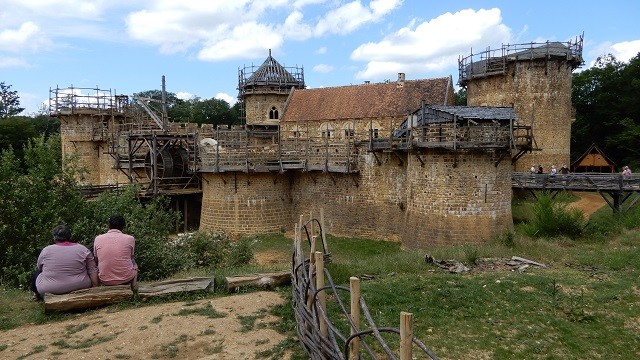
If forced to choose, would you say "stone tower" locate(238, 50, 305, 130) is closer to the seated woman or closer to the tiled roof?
the tiled roof

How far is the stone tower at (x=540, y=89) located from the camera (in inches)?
969

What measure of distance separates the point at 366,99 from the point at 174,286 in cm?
2341

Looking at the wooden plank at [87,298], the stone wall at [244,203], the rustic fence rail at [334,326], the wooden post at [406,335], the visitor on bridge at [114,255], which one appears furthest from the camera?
the stone wall at [244,203]

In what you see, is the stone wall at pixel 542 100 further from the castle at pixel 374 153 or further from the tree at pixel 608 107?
the tree at pixel 608 107

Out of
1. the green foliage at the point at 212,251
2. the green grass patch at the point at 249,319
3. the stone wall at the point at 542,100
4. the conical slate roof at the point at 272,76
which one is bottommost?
the green foliage at the point at 212,251

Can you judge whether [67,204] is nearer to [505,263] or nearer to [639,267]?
[505,263]

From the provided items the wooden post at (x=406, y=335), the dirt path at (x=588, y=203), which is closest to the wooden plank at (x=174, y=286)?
the wooden post at (x=406, y=335)

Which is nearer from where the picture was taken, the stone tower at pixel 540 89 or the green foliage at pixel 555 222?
the green foliage at pixel 555 222

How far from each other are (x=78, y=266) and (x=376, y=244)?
15.2 metres

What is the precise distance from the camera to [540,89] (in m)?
24.8

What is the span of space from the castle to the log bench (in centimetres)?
1130

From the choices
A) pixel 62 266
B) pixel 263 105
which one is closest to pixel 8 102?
pixel 263 105

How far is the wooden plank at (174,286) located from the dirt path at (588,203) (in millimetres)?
18694

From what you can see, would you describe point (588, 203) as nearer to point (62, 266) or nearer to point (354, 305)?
point (354, 305)
